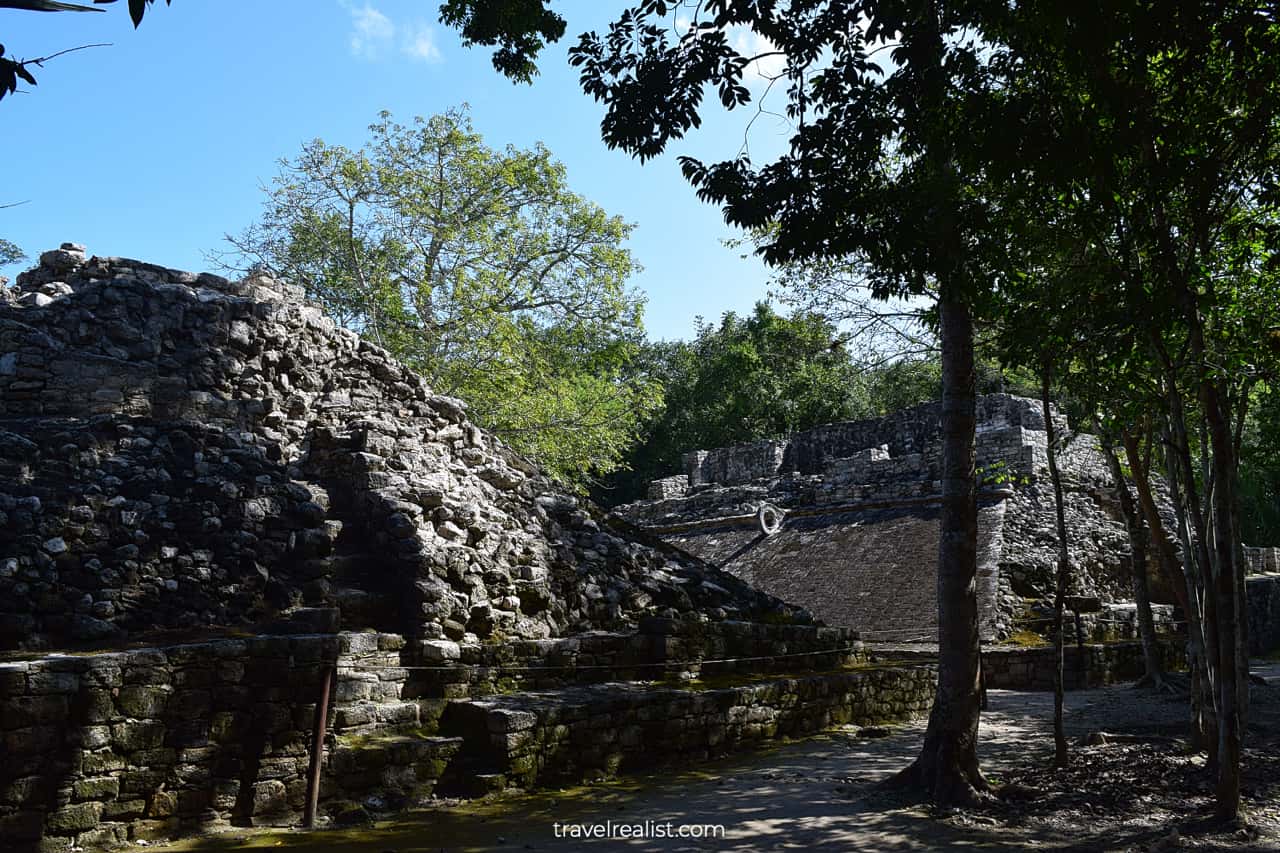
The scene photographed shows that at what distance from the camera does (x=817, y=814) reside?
6.12 metres

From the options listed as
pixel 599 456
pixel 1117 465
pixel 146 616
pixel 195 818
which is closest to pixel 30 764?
pixel 195 818

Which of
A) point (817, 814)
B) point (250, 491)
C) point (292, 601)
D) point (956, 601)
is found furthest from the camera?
point (250, 491)

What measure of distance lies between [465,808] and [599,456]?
43.3 ft

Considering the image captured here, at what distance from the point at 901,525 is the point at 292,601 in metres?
13.1

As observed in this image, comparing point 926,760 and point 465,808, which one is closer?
point 465,808

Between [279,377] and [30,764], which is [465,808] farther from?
→ [279,377]

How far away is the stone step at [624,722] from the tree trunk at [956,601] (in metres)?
1.97

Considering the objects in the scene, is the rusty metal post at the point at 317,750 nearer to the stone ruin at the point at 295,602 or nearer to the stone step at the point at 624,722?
the stone ruin at the point at 295,602

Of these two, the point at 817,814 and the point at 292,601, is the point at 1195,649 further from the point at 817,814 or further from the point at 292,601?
the point at 292,601

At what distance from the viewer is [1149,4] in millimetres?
5336

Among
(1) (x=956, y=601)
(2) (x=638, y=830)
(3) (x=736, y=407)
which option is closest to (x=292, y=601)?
(2) (x=638, y=830)

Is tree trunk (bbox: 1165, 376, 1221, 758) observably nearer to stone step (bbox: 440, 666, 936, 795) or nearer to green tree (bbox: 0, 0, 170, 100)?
stone step (bbox: 440, 666, 936, 795)

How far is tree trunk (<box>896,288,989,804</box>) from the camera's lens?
21.2 ft

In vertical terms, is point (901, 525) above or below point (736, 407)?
below
